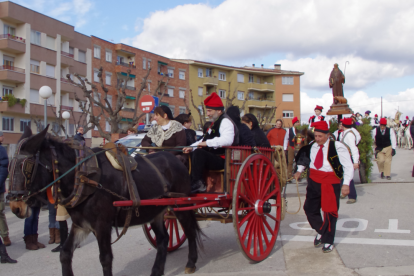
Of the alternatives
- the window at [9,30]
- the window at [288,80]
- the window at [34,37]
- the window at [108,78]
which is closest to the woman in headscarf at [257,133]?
the window at [9,30]

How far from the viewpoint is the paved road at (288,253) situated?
18.0 ft

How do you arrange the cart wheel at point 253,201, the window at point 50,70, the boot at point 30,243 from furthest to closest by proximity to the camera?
the window at point 50,70
the boot at point 30,243
the cart wheel at point 253,201

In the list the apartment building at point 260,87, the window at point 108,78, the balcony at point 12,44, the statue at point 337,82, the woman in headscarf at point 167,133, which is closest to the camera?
the woman in headscarf at point 167,133

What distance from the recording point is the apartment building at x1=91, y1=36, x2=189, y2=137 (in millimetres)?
47469

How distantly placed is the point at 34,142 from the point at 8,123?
119 ft

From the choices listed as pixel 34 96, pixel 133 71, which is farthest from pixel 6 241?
pixel 133 71

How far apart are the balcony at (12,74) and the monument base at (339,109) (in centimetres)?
3075

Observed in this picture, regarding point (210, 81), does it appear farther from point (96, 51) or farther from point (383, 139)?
point (383, 139)

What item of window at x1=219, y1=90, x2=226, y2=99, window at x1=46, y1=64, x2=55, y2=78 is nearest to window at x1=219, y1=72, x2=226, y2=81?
window at x1=219, y1=90, x2=226, y2=99

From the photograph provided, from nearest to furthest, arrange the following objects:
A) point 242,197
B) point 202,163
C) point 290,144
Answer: point 242,197 → point 202,163 → point 290,144

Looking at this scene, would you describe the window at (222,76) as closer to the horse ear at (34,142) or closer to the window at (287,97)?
the window at (287,97)

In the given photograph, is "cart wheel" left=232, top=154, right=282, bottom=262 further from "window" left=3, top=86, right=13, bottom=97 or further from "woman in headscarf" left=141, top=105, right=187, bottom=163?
"window" left=3, top=86, right=13, bottom=97

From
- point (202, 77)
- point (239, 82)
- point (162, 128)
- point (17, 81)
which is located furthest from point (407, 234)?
point (239, 82)

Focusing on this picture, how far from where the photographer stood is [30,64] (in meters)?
38.0
